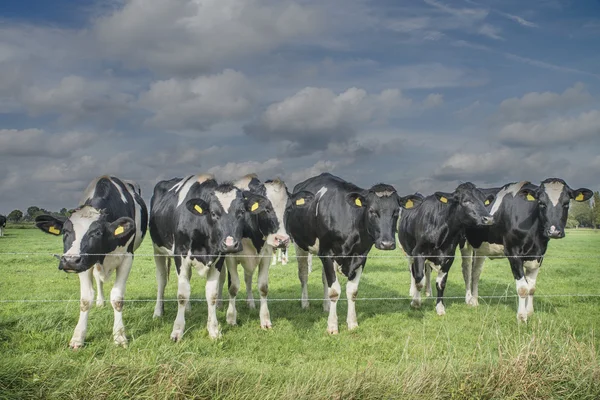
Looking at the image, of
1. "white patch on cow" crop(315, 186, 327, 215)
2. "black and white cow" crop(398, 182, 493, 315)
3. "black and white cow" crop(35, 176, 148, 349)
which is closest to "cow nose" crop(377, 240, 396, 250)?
"white patch on cow" crop(315, 186, 327, 215)

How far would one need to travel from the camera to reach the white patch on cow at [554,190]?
11016 mm

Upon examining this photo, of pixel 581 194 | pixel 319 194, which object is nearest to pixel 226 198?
pixel 319 194

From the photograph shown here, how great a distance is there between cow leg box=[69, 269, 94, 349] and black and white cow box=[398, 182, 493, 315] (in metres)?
6.91

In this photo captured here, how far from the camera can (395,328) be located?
33.9 ft

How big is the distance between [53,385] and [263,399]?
2.28 m

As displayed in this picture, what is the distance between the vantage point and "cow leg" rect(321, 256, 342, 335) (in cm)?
991

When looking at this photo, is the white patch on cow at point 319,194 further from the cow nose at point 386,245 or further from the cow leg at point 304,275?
the cow nose at point 386,245

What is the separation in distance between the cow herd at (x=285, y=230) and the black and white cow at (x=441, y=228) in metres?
0.03

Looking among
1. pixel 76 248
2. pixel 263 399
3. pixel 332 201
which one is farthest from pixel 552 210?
pixel 76 248

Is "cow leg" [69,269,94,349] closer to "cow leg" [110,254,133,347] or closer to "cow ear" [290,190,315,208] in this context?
"cow leg" [110,254,133,347]

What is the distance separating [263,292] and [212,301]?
1.26 m

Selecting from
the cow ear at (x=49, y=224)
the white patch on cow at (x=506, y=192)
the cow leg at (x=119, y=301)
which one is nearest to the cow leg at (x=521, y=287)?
the white patch on cow at (x=506, y=192)

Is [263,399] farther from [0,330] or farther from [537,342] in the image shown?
[0,330]

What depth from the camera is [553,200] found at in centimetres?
1101
